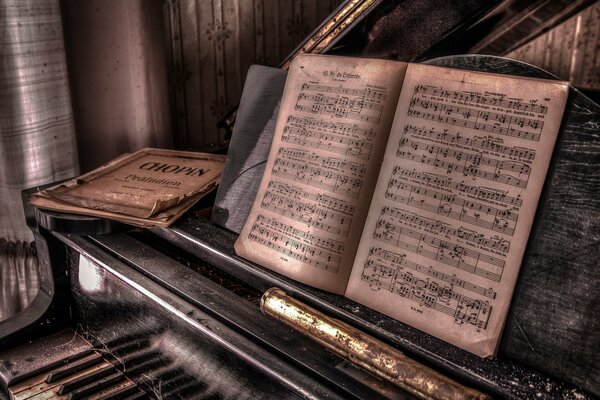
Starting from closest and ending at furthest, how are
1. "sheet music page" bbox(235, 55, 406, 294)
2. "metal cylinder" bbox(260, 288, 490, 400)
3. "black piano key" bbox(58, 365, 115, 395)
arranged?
"metal cylinder" bbox(260, 288, 490, 400) → "sheet music page" bbox(235, 55, 406, 294) → "black piano key" bbox(58, 365, 115, 395)

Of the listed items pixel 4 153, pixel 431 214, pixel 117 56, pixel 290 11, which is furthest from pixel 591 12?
pixel 4 153

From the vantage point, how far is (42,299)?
1604 mm

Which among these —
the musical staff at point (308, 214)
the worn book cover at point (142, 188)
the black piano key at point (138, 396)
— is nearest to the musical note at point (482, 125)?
the musical staff at point (308, 214)

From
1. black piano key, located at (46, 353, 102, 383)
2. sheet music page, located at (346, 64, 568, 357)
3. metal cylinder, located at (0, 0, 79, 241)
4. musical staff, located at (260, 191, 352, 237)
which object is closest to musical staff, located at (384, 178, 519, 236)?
sheet music page, located at (346, 64, 568, 357)

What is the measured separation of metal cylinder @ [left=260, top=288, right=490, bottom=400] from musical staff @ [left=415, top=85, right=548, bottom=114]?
0.43m

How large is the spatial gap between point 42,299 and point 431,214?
117 cm

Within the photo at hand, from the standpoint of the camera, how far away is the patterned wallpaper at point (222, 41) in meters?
2.76

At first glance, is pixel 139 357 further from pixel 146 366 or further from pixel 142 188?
pixel 142 188

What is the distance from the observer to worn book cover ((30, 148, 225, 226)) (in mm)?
1446

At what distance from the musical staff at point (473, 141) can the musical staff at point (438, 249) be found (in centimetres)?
16

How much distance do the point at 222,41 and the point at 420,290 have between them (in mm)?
2166

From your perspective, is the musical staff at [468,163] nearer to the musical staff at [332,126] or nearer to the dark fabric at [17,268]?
the musical staff at [332,126]

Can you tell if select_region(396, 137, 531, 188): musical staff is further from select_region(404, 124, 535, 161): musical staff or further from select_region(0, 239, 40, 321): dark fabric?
select_region(0, 239, 40, 321): dark fabric

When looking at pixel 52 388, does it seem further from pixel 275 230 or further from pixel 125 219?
pixel 275 230
